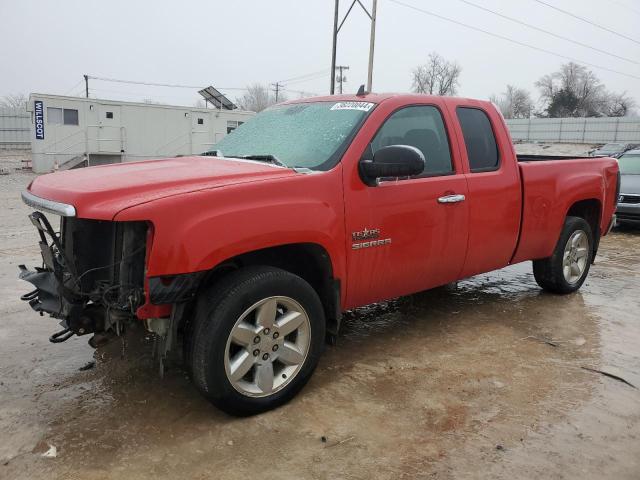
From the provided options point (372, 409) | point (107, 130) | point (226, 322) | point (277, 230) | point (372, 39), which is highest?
point (372, 39)

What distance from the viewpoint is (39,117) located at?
21.3m

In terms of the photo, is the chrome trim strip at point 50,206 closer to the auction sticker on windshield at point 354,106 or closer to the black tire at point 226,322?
the black tire at point 226,322

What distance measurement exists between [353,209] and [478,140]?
1.63 metres

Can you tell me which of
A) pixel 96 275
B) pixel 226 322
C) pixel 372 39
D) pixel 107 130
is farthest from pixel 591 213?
pixel 107 130

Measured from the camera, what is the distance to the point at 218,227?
283 cm

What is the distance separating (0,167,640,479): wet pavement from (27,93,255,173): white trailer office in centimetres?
1899

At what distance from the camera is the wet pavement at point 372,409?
273 centimetres

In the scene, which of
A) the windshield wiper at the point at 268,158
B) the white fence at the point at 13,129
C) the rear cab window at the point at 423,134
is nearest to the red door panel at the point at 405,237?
the rear cab window at the point at 423,134

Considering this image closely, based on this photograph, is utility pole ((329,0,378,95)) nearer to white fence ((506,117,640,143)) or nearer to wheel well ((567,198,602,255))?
wheel well ((567,198,602,255))

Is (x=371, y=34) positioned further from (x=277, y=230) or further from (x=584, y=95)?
(x=584, y=95)

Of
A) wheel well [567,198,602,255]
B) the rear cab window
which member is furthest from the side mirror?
wheel well [567,198,602,255]

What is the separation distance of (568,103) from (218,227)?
7182cm

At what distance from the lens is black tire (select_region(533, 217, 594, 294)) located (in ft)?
17.8

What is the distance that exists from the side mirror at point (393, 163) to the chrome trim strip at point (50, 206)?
1723 mm
